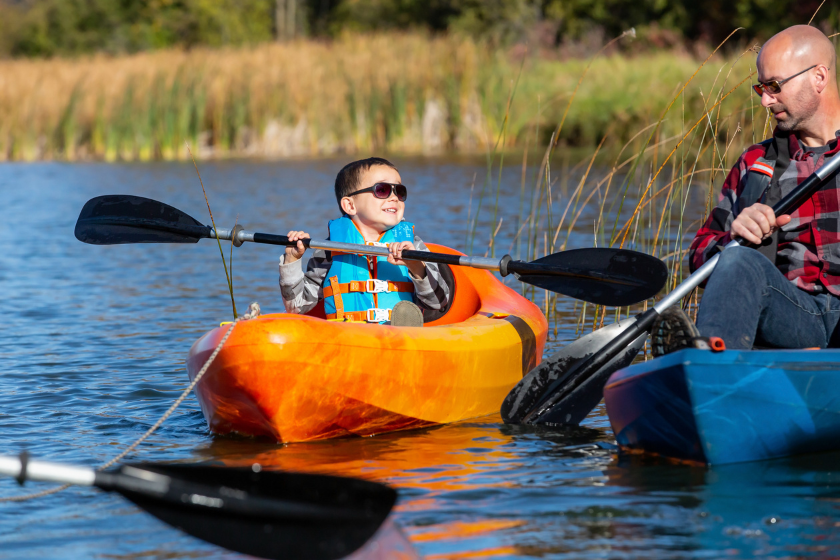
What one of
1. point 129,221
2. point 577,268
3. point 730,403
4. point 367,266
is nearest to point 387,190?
point 367,266

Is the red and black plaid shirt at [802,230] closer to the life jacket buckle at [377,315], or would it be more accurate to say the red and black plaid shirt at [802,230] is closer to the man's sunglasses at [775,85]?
the man's sunglasses at [775,85]

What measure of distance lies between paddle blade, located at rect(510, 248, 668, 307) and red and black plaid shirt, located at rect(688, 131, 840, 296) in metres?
0.24

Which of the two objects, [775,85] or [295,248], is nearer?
[775,85]

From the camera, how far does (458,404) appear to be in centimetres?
410

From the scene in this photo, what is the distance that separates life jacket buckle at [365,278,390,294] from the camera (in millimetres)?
4297

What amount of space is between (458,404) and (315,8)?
4082 cm

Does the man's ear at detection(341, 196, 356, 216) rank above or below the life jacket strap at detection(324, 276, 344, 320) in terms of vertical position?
above

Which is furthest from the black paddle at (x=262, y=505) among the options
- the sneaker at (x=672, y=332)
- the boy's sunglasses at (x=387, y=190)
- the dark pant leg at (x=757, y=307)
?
the boy's sunglasses at (x=387, y=190)

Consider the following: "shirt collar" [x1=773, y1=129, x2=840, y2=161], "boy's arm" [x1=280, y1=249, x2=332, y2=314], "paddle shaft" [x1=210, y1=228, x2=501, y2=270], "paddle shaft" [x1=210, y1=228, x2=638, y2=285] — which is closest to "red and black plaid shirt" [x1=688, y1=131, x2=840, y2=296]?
"shirt collar" [x1=773, y1=129, x2=840, y2=161]

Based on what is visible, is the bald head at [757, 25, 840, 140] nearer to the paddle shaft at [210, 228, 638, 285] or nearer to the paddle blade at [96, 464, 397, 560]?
the paddle shaft at [210, 228, 638, 285]

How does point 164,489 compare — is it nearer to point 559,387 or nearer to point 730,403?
point 730,403

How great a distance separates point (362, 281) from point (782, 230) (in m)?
1.65

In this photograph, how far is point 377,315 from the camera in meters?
4.26

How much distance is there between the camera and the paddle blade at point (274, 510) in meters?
2.23
